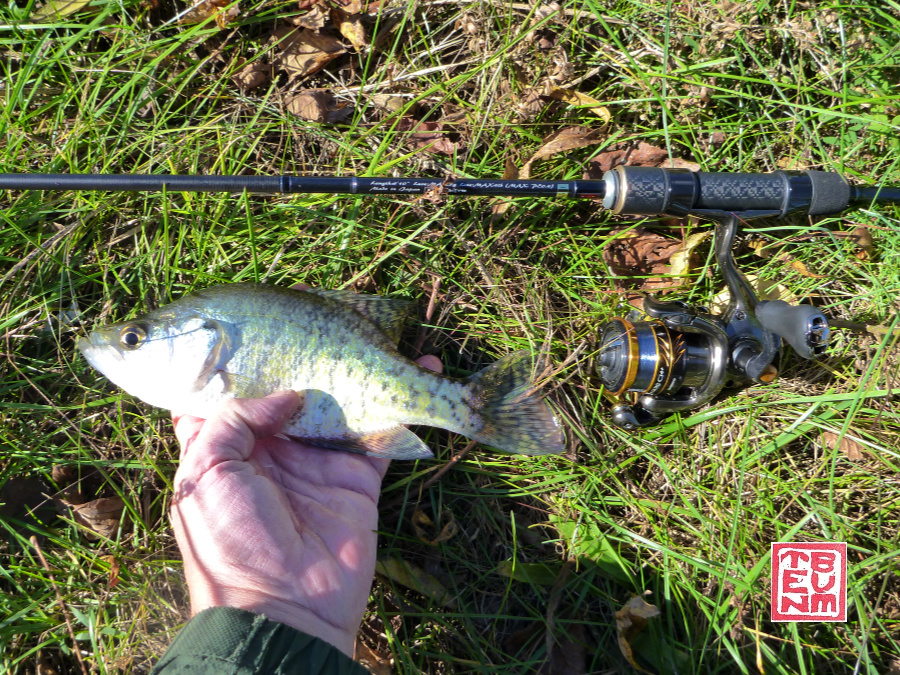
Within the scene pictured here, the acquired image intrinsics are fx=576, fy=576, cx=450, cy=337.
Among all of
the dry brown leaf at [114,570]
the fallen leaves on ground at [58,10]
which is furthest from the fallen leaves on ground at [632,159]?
the dry brown leaf at [114,570]

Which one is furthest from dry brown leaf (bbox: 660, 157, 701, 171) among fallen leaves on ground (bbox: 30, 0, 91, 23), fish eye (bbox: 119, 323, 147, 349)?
fallen leaves on ground (bbox: 30, 0, 91, 23)

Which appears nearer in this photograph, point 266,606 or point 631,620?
point 266,606

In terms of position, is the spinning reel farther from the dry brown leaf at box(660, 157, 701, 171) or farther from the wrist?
the wrist

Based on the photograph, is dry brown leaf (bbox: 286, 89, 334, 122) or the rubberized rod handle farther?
dry brown leaf (bbox: 286, 89, 334, 122)

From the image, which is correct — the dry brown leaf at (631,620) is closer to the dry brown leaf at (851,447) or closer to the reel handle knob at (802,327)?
the dry brown leaf at (851,447)

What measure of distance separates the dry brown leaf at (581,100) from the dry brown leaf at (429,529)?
2389 millimetres

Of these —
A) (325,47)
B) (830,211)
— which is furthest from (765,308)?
(325,47)

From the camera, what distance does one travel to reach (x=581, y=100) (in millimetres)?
3275

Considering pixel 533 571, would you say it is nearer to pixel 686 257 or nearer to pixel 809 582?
pixel 809 582

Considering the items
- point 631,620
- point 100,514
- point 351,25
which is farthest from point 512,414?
point 351,25

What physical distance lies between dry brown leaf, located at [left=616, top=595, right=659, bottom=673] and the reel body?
3.18ft

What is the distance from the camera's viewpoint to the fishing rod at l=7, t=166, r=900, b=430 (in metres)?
2.72

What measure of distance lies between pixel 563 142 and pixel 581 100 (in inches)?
11.1

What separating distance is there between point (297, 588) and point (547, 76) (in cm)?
295
